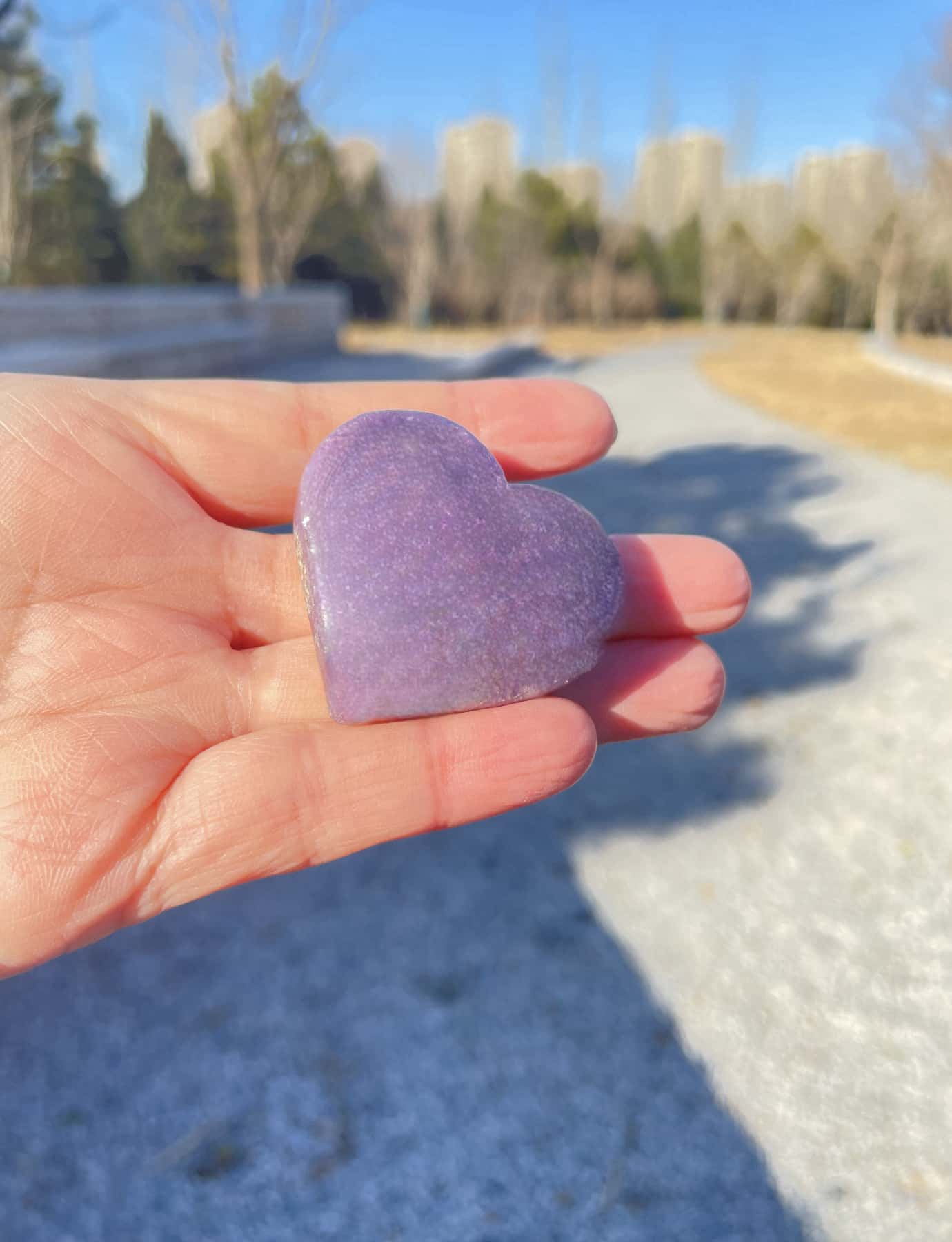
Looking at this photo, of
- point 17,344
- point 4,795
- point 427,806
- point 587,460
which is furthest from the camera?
point 17,344

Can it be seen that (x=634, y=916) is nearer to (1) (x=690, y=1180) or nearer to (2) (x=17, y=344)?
(1) (x=690, y=1180)

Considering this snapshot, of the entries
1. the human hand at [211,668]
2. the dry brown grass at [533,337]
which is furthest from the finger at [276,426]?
the dry brown grass at [533,337]

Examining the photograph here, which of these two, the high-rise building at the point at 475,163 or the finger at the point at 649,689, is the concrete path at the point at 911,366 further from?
the high-rise building at the point at 475,163

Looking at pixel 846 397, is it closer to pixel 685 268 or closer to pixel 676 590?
pixel 676 590

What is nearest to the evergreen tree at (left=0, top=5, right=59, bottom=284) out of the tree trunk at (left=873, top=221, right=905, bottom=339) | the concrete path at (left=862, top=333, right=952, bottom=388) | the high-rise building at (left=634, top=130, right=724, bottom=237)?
the concrete path at (left=862, top=333, right=952, bottom=388)

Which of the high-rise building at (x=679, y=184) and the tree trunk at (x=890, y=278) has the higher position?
the high-rise building at (x=679, y=184)

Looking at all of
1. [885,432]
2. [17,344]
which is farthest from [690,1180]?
[17,344]

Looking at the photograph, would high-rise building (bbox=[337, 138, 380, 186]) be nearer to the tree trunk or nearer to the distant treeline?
the distant treeline
